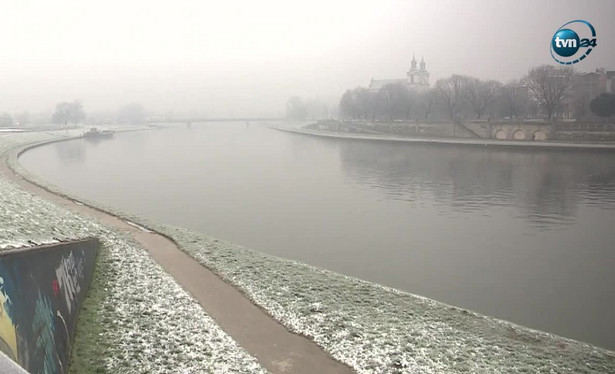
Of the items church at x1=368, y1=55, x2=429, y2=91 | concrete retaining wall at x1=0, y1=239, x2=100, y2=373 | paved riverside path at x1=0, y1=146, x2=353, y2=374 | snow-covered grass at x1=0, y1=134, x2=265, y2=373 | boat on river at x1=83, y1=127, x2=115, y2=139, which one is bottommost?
paved riverside path at x1=0, y1=146, x2=353, y2=374

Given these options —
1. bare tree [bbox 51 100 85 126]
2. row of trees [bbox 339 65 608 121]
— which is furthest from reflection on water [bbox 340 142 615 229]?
bare tree [bbox 51 100 85 126]

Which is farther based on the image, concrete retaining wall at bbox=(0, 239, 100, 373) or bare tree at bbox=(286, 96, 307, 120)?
bare tree at bbox=(286, 96, 307, 120)

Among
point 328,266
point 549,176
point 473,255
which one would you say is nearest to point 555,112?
point 549,176

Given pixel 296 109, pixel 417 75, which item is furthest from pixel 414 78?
pixel 296 109

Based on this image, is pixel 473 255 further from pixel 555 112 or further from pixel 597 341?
pixel 555 112

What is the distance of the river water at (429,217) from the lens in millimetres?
12156

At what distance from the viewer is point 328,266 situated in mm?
13961

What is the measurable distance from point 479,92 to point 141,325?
70952mm

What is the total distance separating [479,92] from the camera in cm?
6994

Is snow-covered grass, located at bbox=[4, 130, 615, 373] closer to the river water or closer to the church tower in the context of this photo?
the river water

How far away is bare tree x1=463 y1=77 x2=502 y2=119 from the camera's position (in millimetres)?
68062

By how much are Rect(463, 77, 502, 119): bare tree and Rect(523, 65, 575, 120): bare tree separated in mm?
8423

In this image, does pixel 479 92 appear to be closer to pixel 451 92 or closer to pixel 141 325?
pixel 451 92

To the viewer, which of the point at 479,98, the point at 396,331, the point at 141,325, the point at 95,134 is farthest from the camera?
the point at 95,134
